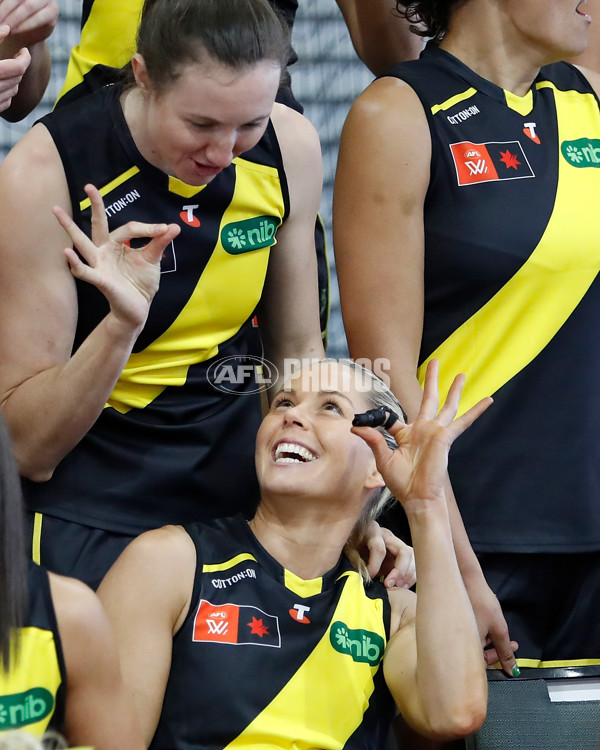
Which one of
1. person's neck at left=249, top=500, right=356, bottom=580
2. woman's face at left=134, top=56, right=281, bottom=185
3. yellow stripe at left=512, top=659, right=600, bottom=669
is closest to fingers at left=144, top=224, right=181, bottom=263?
woman's face at left=134, top=56, right=281, bottom=185

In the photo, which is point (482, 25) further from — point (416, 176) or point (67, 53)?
point (67, 53)

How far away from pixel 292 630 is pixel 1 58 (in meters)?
0.97

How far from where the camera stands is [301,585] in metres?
1.72

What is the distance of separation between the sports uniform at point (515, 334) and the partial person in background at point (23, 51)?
553mm

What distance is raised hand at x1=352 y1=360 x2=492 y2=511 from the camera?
1.57 metres

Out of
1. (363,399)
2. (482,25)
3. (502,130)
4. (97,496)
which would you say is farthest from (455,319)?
(97,496)

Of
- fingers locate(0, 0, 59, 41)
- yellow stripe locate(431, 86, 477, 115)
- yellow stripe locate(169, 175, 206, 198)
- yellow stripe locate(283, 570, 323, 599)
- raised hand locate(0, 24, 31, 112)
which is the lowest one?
yellow stripe locate(283, 570, 323, 599)

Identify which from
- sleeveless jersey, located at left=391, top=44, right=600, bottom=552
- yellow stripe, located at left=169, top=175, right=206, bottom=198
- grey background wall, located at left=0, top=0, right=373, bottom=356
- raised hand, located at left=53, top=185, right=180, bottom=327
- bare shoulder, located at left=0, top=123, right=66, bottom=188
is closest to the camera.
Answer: raised hand, located at left=53, top=185, right=180, bottom=327

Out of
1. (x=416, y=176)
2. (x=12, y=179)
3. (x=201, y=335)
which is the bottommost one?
(x=201, y=335)

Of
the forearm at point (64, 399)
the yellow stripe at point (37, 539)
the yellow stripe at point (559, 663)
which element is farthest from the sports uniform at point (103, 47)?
the yellow stripe at point (559, 663)

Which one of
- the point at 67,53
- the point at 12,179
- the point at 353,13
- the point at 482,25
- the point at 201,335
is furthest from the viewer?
the point at 67,53

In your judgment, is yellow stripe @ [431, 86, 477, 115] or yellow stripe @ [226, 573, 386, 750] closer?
yellow stripe @ [226, 573, 386, 750]

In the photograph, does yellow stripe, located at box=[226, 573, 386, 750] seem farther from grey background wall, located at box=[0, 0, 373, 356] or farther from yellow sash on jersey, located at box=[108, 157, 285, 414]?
grey background wall, located at box=[0, 0, 373, 356]

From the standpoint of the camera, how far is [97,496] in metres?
1.70
